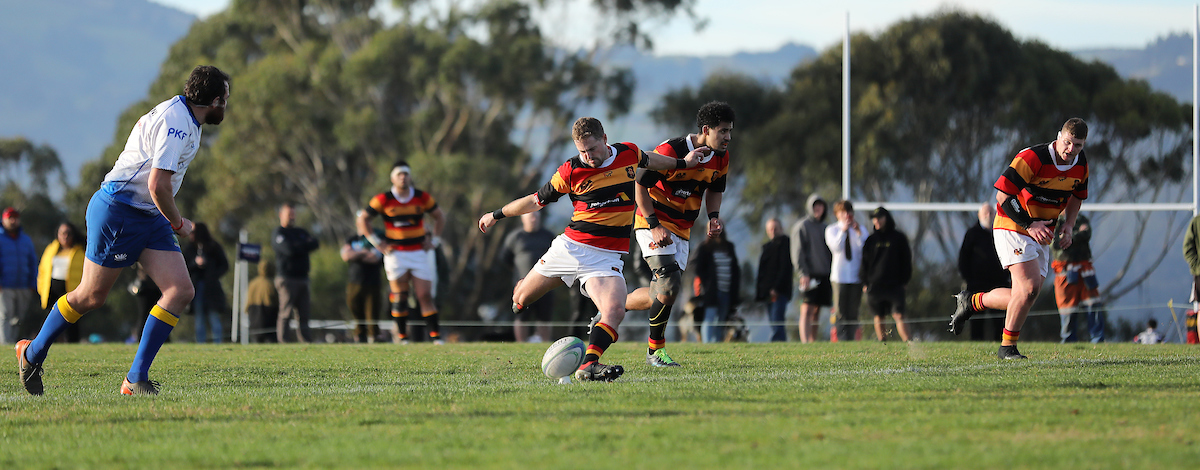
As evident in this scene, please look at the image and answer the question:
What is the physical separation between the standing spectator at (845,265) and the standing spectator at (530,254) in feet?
11.7

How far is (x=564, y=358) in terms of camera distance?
679 cm

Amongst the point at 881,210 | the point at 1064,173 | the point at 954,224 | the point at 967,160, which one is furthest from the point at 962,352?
the point at 967,160

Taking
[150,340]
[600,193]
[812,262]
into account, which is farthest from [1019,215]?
[150,340]

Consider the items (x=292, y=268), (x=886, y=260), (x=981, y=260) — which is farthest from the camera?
(x=292, y=268)

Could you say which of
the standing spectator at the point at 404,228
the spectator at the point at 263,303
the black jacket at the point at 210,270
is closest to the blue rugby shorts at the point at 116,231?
the standing spectator at the point at 404,228

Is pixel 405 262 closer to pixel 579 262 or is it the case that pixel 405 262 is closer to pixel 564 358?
pixel 579 262

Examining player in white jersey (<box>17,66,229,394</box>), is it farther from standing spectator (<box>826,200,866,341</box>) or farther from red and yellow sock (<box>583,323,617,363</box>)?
standing spectator (<box>826,200,866,341</box>)

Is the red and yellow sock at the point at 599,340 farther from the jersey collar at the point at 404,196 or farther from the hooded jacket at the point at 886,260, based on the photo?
the hooded jacket at the point at 886,260

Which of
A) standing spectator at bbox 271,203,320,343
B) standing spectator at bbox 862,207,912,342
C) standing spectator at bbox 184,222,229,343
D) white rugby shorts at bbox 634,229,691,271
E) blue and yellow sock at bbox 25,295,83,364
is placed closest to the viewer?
blue and yellow sock at bbox 25,295,83,364

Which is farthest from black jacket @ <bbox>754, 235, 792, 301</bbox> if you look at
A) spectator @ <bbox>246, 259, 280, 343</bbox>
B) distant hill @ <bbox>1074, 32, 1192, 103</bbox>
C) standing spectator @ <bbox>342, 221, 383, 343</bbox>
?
distant hill @ <bbox>1074, 32, 1192, 103</bbox>

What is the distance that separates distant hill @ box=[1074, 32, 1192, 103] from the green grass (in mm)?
10904

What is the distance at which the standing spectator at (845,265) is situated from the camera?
13492 mm

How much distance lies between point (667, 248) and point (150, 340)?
3.35 meters

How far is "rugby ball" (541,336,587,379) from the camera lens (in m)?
6.80
